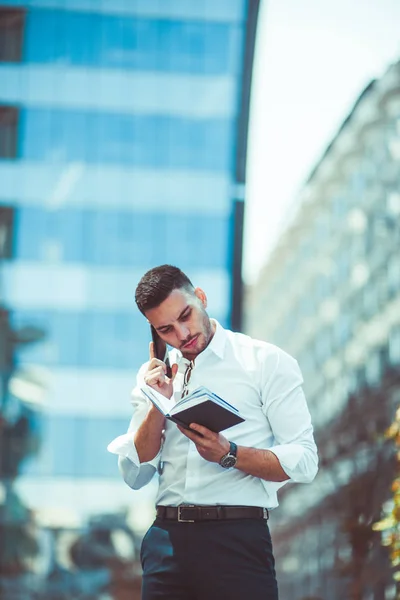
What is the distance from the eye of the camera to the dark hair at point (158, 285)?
1.88 meters

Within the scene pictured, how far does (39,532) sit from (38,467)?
121 cm

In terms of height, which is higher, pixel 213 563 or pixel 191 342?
pixel 191 342

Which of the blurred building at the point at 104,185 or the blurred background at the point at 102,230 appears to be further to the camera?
the blurred building at the point at 104,185

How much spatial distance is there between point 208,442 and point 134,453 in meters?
0.22

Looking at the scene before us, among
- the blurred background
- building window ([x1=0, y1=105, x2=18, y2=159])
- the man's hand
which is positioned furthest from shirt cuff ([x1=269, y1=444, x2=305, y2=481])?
building window ([x1=0, y1=105, x2=18, y2=159])

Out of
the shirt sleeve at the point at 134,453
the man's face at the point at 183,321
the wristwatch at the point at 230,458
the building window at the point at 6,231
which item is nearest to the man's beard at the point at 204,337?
the man's face at the point at 183,321

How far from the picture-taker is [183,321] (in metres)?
1.90

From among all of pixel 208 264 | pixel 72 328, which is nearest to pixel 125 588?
pixel 72 328

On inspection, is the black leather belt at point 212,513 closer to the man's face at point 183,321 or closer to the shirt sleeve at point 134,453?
the shirt sleeve at point 134,453

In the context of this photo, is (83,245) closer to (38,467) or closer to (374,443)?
(38,467)

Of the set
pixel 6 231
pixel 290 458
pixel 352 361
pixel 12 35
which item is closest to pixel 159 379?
pixel 290 458

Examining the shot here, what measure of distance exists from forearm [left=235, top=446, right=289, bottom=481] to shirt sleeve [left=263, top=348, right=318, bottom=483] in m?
0.01

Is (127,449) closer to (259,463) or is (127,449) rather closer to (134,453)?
(134,453)

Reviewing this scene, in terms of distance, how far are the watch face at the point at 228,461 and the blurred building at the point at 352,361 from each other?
2.11 metres
